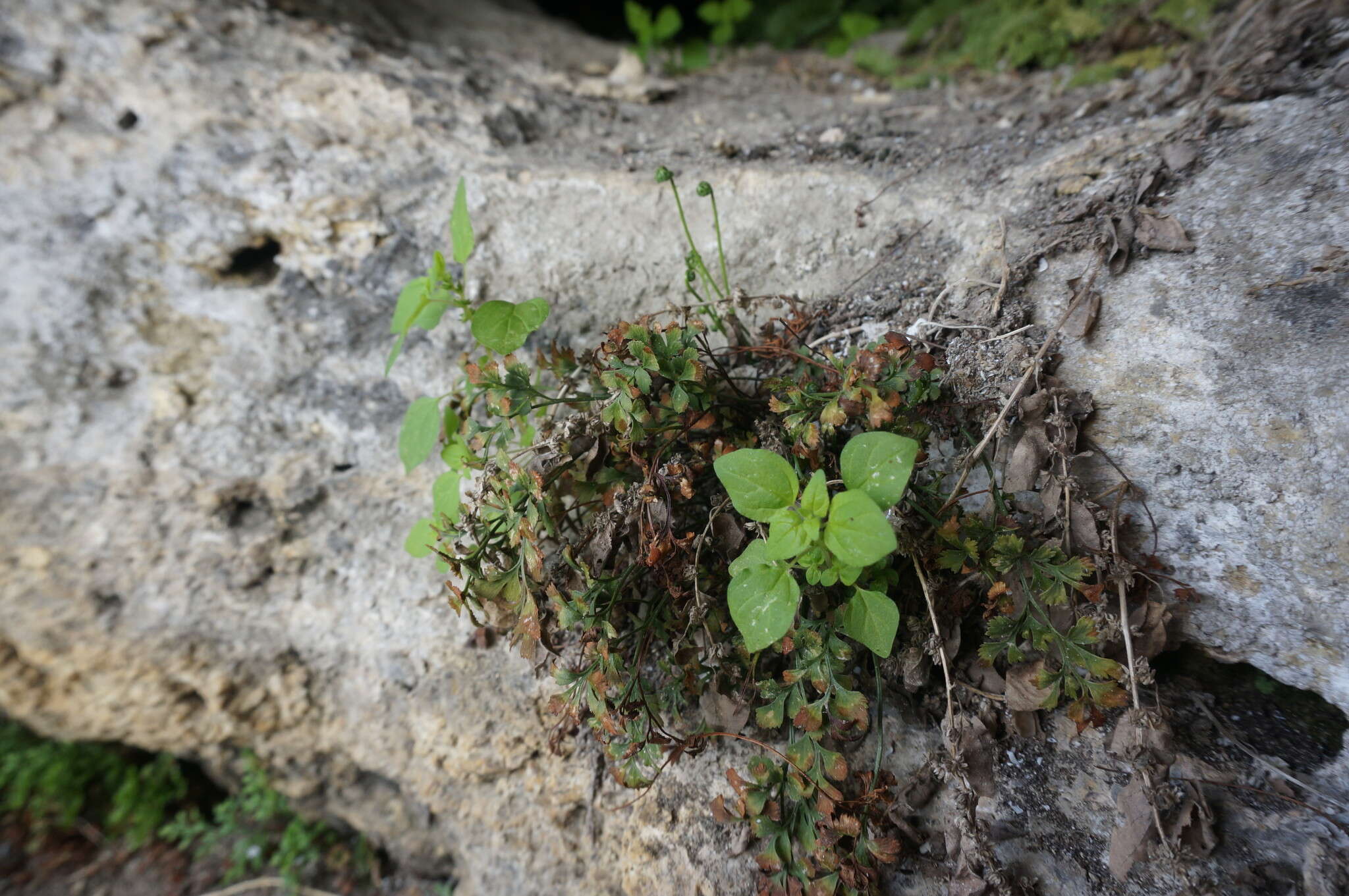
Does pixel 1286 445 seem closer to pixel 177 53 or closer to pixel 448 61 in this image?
pixel 448 61

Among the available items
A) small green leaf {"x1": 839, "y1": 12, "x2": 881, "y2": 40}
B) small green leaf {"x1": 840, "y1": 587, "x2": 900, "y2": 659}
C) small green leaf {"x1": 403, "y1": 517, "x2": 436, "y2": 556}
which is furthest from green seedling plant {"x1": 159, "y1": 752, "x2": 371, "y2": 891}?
small green leaf {"x1": 839, "y1": 12, "x2": 881, "y2": 40}

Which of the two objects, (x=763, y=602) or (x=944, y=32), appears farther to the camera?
(x=944, y=32)

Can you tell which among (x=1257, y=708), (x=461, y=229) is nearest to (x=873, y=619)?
(x=1257, y=708)

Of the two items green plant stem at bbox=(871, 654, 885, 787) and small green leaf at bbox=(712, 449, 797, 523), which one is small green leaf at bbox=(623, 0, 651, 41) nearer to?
small green leaf at bbox=(712, 449, 797, 523)

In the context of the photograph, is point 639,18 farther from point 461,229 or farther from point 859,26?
point 461,229

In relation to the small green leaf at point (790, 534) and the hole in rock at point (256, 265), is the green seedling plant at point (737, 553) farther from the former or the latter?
the hole in rock at point (256, 265)

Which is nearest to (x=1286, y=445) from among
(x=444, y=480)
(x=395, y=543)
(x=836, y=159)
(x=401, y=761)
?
(x=836, y=159)
